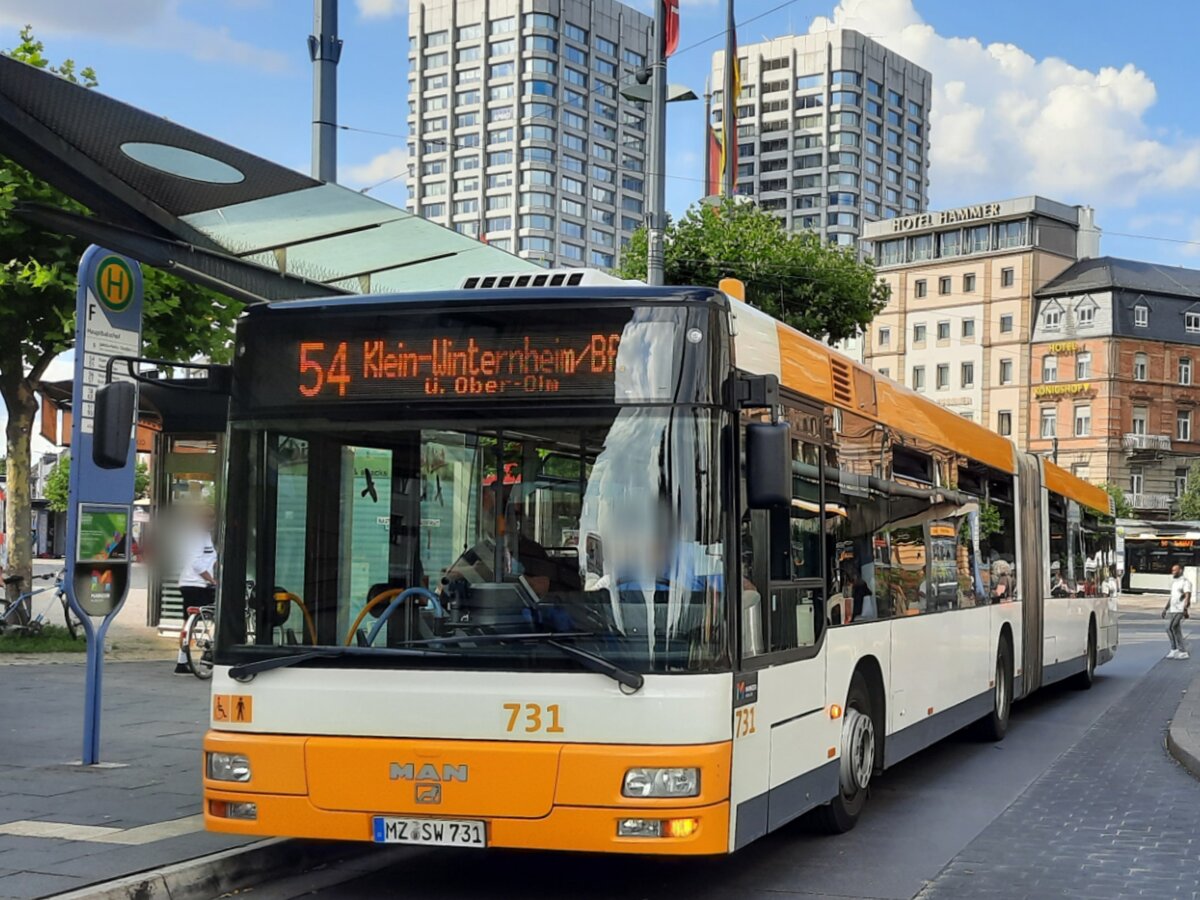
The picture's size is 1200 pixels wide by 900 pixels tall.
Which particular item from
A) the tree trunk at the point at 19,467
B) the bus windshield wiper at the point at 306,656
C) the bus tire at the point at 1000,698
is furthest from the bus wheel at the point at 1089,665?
the bus windshield wiper at the point at 306,656

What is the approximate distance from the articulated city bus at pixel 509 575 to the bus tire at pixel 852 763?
1.10 metres

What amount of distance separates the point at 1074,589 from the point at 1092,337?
231 feet

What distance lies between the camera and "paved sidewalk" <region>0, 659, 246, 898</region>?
7.11 meters

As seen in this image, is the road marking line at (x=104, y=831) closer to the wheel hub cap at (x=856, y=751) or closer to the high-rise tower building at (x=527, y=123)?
the wheel hub cap at (x=856, y=751)

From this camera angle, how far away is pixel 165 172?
1163 cm

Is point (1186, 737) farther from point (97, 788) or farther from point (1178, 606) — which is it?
point (1178, 606)

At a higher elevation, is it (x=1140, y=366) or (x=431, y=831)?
(x=1140, y=366)

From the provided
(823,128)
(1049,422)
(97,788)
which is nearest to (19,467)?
(97,788)

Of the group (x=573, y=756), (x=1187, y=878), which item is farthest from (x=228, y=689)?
(x=1187, y=878)

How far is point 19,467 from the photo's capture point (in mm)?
20297

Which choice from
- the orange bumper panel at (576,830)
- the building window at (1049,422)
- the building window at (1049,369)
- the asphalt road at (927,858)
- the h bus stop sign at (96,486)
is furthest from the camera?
the building window at (1049,369)

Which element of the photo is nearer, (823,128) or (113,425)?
(113,425)

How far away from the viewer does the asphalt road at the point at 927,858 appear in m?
7.47

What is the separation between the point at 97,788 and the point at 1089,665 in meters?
13.8
